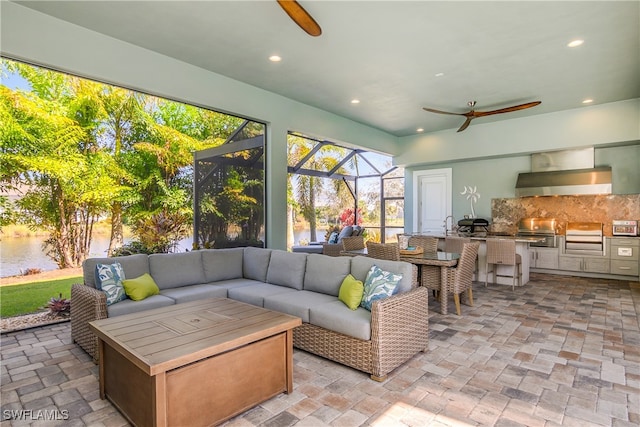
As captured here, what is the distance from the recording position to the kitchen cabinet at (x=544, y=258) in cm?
686

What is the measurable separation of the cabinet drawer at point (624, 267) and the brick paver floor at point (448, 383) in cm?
287

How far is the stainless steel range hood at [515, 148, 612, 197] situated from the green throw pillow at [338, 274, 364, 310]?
18.7 ft

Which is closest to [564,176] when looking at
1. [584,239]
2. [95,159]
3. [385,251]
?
[584,239]

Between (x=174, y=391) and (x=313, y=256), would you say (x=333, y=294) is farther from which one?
(x=174, y=391)

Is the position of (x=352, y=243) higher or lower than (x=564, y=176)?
lower

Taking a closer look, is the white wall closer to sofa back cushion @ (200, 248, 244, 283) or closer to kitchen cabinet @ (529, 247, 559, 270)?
sofa back cushion @ (200, 248, 244, 283)

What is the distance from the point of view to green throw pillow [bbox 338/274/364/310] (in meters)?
3.00

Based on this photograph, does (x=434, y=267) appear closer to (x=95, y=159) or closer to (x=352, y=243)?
(x=352, y=243)

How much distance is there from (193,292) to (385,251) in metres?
2.43

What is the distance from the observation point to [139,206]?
509 centimetres

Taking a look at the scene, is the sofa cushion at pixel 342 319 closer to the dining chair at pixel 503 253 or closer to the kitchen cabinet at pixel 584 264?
the dining chair at pixel 503 253

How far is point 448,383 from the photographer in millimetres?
2582

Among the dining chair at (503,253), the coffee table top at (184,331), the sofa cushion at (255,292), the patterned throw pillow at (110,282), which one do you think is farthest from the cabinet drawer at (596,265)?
the patterned throw pillow at (110,282)

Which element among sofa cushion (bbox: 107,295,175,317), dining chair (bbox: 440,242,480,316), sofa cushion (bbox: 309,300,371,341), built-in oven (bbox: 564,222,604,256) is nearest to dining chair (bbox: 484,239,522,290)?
dining chair (bbox: 440,242,480,316)
